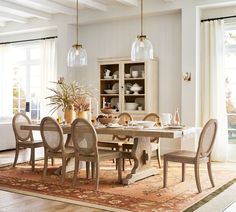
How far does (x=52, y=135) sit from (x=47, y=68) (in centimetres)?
416

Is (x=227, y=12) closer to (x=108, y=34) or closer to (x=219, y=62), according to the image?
(x=219, y=62)

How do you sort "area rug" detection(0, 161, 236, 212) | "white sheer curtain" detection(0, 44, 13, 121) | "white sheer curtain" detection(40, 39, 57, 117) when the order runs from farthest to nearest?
"white sheer curtain" detection(0, 44, 13, 121) < "white sheer curtain" detection(40, 39, 57, 117) < "area rug" detection(0, 161, 236, 212)

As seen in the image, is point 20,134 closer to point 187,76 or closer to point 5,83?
→ point 187,76

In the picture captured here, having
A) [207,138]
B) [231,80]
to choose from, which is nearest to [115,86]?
[231,80]

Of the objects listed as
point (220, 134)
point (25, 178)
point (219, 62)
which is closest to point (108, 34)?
point (219, 62)

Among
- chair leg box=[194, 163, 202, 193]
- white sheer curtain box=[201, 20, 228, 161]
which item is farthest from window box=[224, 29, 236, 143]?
chair leg box=[194, 163, 202, 193]

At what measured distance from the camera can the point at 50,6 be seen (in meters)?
7.39

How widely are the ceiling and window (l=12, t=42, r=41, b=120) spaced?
4.27 ft

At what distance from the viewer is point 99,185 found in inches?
189

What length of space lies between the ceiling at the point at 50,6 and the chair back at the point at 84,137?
3.17m

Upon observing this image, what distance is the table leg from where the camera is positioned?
5.02 meters

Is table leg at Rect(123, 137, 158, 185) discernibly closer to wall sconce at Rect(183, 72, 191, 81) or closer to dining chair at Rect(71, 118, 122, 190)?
dining chair at Rect(71, 118, 122, 190)

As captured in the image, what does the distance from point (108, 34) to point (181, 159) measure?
13.9ft

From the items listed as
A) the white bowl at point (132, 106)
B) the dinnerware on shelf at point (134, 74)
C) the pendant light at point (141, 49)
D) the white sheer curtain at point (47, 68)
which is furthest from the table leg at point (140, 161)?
the white sheer curtain at point (47, 68)
